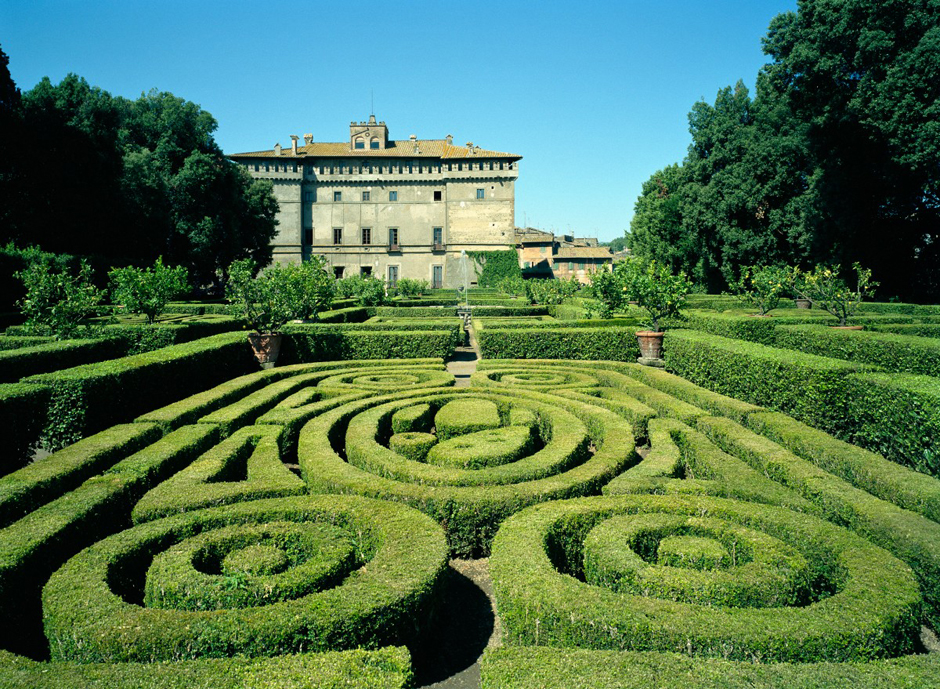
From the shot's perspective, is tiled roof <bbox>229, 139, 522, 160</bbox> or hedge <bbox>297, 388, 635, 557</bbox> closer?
hedge <bbox>297, 388, 635, 557</bbox>

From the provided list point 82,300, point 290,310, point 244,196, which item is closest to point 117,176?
point 244,196

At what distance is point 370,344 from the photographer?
13.5 metres

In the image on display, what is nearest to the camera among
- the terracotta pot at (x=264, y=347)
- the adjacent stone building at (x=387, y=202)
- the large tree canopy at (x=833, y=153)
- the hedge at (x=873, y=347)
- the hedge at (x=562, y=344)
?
the hedge at (x=873, y=347)

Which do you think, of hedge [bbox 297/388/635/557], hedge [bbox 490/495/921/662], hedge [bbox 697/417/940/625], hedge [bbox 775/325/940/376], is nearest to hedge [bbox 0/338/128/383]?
hedge [bbox 297/388/635/557]

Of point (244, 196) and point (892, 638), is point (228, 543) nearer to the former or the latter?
point (892, 638)

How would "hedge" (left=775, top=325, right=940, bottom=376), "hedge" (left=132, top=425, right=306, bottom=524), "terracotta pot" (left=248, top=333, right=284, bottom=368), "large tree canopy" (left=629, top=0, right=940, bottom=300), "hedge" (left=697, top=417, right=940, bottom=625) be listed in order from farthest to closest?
"large tree canopy" (left=629, top=0, right=940, bottom=300), "terracotta pot" (left=248, top=333, right=284, bottom=368), "hedge" (left=775, top=325, right=940, bottom=376), "hedge" (left=132, top=425, right=306, bottom=524), "hedge" (left=697, top=417, right=940, bottom=625)

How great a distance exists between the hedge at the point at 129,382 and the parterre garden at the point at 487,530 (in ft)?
0.15

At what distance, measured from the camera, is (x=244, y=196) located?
1517 inches

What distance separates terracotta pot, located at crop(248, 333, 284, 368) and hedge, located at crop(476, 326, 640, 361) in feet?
16.0

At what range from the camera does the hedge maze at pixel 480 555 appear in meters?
2.81

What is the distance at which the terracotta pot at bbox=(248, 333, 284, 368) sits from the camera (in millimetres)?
12406

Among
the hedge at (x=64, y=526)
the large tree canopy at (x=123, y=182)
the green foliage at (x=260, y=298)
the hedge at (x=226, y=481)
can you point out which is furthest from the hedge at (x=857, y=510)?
the large tree canopy at (x=123, y=182)

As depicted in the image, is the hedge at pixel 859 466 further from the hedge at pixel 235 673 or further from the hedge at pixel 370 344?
the hedge at pixel 370 344

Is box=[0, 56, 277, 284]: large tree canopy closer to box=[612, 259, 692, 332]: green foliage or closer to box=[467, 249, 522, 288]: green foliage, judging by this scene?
box=[467, 249, 522, 288]: green foliage
